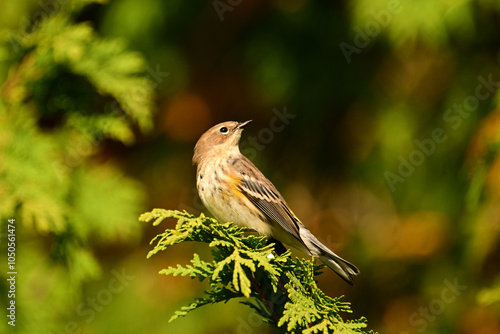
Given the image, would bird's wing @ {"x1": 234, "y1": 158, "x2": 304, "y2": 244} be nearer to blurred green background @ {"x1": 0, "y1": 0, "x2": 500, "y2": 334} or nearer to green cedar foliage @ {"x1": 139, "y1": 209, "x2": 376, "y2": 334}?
blurred green background @ {"x1": 0, "y1": 0, "x2": 500, "y2": 334}

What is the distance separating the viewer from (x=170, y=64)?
4.82 m

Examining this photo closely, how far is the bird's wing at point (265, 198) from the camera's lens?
129 inches

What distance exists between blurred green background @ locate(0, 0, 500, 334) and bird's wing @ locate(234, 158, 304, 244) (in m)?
0.91

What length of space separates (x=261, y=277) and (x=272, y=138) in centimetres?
270

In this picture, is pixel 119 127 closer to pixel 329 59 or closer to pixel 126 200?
pixel 126 200

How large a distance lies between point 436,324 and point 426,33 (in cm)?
208

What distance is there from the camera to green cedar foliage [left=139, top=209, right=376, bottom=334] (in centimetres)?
195

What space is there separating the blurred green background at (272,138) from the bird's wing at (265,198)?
0.91 meters

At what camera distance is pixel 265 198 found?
11.2ft

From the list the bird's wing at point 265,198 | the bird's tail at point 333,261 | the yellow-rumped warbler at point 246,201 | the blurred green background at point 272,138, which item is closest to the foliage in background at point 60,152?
the blurred green background at point 272,138

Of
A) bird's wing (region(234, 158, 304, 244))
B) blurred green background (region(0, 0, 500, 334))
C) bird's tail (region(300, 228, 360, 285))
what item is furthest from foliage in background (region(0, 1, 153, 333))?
bird's tail (region(300, 228, 360, 285))

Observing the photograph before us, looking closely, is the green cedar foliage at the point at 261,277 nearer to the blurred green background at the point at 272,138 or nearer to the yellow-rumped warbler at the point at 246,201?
the yellow-rumped warbler at the point at 246,201

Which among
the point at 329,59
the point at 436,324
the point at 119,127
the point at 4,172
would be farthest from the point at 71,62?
the point at 436,324

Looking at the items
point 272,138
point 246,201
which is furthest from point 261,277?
point 272,138
